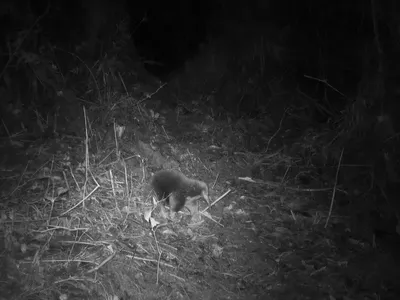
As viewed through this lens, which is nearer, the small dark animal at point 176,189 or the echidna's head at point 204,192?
the small dark animal at point 176,189

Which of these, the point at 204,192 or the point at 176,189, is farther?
the point at 204,192

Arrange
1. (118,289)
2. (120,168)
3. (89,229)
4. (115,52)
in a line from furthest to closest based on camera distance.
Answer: (115,52) → (120,168) → (89,229) → (118,289)

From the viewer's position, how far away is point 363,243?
105 inches

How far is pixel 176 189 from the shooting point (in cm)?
310

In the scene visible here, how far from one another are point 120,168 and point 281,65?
2309mm

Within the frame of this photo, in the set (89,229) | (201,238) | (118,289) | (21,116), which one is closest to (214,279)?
(201,238)

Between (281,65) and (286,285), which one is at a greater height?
(281,65)

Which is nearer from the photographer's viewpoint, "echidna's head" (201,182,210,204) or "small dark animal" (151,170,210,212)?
"small dark animal" (151,170,210,212)

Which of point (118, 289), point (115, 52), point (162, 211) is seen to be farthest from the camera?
point (115, 52)

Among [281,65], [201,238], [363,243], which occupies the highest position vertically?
[281,65]

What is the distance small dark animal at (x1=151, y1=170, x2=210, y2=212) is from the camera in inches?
122

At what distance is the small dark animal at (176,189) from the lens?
310 cm

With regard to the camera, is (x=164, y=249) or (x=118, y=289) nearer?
(x=118, y=289)

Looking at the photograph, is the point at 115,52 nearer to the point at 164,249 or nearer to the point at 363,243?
the point at 164,249
